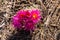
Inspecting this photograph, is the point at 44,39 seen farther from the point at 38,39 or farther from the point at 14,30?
the point at 14,30

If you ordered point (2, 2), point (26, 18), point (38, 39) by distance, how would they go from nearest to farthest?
point (26, 18) → point (38, 39) → point (2, 2)

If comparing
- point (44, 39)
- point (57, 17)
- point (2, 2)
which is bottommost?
point (44, 39)

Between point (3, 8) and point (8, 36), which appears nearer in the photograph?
point (8, 36)

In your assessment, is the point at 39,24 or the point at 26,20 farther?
the point at 39,24

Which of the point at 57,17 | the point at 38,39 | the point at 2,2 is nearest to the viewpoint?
the point at 38,39

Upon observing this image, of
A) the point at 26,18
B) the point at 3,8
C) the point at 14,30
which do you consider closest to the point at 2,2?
the point at 3,8

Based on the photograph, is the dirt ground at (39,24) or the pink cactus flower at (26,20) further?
the dirt ground at (39,24)

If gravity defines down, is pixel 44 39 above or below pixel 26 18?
below

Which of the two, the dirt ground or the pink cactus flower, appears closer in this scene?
the pink cactus flower
